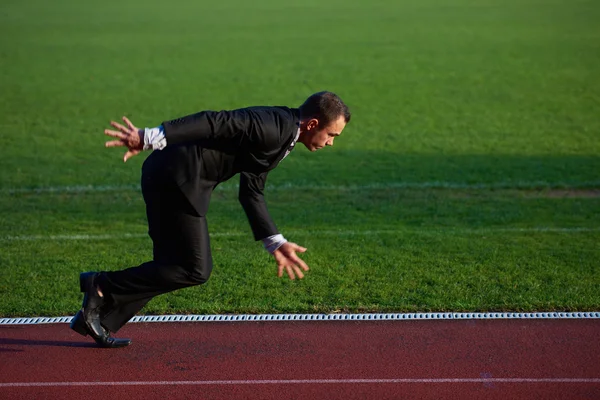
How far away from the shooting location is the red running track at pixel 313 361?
6.41 m

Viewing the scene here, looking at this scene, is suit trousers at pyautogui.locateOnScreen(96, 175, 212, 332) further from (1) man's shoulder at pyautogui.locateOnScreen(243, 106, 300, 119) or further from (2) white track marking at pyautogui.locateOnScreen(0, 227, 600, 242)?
(2) white track marking at pyautogui.locateOnScreen(0, 227, 600, 242)

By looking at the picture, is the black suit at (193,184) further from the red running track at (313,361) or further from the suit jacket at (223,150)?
the red running track at (313,361)

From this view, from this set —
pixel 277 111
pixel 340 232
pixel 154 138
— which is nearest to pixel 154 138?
pixel 154 138

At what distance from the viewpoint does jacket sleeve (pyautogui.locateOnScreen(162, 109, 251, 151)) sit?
5.76m

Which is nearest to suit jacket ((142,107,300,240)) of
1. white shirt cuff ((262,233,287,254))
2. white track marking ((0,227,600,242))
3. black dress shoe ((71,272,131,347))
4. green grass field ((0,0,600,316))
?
white shirt cuff ((262,233,287,254))

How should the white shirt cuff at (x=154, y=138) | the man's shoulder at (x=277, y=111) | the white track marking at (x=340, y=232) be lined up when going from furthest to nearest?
the white track marking at (x=340, y=232)
the man's shoulder at (x=277, y=111)
the white shirt cuff at (x=154, y=138)

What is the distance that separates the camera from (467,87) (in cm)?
2255

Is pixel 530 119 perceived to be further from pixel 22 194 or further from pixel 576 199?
pixel 22 194

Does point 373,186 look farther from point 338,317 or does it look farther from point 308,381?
point 308,381

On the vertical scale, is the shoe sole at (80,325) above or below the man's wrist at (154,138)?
below

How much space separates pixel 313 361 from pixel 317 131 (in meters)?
1.80

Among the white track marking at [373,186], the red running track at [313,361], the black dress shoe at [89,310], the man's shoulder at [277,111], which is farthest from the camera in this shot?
the white track marking at [373,186]

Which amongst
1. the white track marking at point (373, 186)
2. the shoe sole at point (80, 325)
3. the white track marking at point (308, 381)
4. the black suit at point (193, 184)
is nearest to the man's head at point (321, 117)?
the black suit at point (193, 184)

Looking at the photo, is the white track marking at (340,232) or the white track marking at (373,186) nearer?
the white track marking at (340,232)
